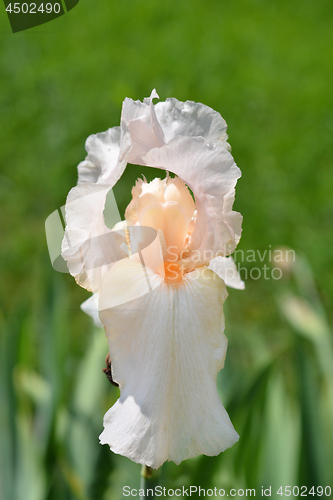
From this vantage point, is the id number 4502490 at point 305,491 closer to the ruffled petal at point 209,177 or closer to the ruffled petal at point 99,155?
the ruffled petal at point 209,177

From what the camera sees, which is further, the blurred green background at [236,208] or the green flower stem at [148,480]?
the blurred green background at [236,208]

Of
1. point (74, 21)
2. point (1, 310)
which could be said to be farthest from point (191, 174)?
point (74, 21)

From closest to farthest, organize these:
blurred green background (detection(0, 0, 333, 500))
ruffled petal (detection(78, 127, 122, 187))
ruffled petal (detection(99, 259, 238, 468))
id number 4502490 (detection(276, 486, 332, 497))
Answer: ruffled petal (detection(99, 259, 238, 468))
ruffled petal (detection(78, 127, 122, 187))
id number 4502490 (detection(276, 486, 332, 497))
blurred green background (detection(0, 0, 333, 500))

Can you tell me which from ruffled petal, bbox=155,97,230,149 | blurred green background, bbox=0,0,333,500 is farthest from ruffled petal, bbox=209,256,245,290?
blurred green background, bbox=0,0,333,500

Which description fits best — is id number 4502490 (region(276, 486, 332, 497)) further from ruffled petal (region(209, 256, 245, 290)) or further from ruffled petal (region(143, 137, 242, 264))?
ruffled petal (region(143, 137, 242, 264))

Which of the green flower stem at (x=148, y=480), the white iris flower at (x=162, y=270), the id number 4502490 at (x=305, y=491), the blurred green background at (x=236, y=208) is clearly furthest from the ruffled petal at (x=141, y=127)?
the id number 4502490 at (x=305, y=491)

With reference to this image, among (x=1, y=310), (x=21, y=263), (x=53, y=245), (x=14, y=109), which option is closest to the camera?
(x=53, y=245)

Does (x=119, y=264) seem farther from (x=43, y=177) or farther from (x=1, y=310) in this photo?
(x=43, y=177)
